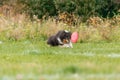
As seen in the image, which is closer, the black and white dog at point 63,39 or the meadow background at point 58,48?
the meadow background at point 58,48

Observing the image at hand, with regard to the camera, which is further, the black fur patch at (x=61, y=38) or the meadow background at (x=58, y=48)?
the black fur patch at (x=61, y=38)

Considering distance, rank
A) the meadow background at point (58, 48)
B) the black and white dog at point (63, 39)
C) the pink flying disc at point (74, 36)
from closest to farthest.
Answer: the meadow background at point (58, 48) < the black and white dog at point (63, 39) < the pink flying disc at point (74, 36)

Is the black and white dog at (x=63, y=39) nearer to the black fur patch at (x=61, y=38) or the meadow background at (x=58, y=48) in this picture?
the black fur patch at (x=61, y=38)

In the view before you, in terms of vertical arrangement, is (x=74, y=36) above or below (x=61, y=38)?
below

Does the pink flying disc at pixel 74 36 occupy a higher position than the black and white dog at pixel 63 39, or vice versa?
the black and white dog at pixel 63 39

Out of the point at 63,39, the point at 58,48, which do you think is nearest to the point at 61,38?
the point at 63,39

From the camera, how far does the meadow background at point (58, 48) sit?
6543 millimetres

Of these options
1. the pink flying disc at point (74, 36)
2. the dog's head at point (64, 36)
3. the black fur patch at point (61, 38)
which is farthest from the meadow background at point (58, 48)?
the dog's head at point (64, 36)

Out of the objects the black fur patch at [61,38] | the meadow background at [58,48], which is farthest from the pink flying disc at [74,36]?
the black fur patch at [61,38]

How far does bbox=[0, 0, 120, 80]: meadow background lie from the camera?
654 centimetres

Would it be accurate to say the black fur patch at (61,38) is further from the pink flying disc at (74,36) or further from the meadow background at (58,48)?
the pink flying disc at (74,36)

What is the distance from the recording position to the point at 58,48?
12891 millimetres

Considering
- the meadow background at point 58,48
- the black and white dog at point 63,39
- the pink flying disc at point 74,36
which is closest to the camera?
the meadow background at point 58,48

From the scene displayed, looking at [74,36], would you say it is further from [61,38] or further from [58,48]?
[58,48]
